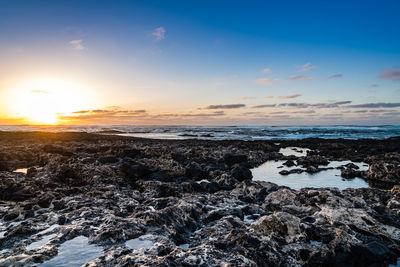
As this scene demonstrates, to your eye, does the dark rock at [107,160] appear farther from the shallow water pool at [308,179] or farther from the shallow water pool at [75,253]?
the shallow water pool at [75,253]

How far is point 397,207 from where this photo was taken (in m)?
8.89

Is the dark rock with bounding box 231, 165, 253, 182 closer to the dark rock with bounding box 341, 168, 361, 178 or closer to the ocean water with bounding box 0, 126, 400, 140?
the dark rock with bounding box 341, 168, 361, 178

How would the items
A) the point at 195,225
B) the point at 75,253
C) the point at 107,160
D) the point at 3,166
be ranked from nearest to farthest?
the point at 75,253, the point at 195,225, the point at 3,166, the point at 107,160

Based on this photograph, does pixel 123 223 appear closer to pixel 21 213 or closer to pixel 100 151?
pixel 21 213

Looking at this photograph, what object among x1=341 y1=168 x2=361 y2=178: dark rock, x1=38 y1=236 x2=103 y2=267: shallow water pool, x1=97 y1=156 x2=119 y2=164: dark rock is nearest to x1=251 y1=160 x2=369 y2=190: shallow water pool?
x1=341 y1=168 x2=361 y2=178: dark rock

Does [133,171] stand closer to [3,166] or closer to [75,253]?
[75,253]

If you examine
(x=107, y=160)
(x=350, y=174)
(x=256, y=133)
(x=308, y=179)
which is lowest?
(x=308, y=179)

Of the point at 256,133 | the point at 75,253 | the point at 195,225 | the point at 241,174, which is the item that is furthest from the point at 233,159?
the point at 256,133

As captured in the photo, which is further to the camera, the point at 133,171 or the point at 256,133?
the point at 256,133

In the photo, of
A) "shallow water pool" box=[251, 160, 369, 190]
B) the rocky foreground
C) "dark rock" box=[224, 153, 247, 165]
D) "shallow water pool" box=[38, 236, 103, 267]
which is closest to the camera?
"shallow water pool" box=[38, 236, 103, 267]

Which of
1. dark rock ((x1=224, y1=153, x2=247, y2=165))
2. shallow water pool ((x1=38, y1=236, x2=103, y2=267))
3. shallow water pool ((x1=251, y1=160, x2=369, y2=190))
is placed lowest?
shallow water pool ((x1=251, y1=160, x2=369, y2=190))

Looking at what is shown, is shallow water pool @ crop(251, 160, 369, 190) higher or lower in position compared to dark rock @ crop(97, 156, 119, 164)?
lower

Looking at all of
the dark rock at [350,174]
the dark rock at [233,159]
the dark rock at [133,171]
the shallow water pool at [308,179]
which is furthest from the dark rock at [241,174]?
the dark rock at [350,174]

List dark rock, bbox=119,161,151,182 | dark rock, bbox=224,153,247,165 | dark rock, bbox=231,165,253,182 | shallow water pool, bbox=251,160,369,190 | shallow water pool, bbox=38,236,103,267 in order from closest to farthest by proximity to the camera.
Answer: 1. shallow water pool, bbox=38,236,103,267
2. dark rock, bbox=119,161,151,182
3. shallow water pool, bbox=251,160,369,190
4. dark rock, bbox=231,165,253,182
5. dark rock, bbox=224,153,247,165
